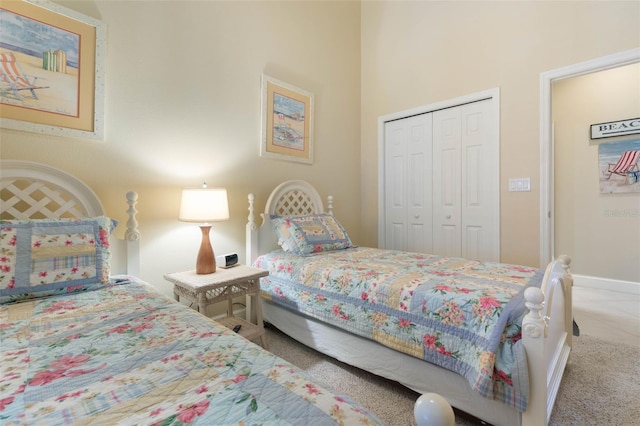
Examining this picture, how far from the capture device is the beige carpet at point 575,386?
1521mm

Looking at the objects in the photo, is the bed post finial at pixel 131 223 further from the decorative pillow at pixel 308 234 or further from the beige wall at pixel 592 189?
the beige wall at pixel 592 189

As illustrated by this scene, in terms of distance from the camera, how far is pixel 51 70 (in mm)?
1791

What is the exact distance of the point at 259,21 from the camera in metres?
2.86

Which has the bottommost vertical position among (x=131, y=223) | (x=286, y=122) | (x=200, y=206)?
(x=131, y=223)

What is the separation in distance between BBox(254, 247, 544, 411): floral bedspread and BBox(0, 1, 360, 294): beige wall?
2.78 ft

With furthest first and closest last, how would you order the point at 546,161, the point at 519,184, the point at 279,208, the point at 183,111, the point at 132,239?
1. the point at 279,208
2. the point at 519,184
3. the point at 546,161
4. the point at 183,111
5. the point at 132,239

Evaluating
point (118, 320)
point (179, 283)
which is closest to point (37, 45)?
point (179, 283)

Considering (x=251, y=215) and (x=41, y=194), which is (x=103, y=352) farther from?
(x=251, y=215)

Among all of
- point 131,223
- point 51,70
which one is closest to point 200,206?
point 131,223

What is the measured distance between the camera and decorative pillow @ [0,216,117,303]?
1336mm

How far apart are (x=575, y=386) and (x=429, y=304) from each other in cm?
109

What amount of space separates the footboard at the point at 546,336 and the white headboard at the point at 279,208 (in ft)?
6.51

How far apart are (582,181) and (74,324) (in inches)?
197

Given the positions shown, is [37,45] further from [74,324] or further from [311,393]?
[311,393]
